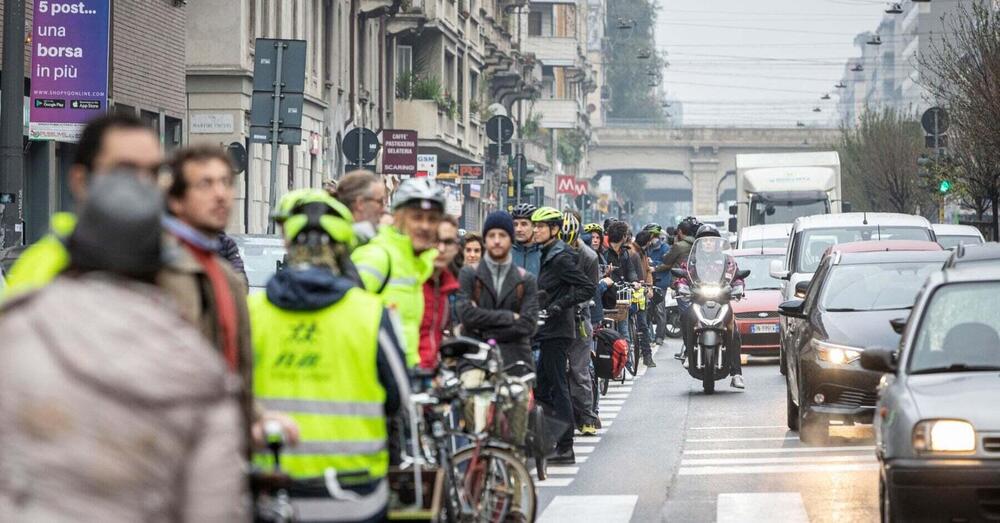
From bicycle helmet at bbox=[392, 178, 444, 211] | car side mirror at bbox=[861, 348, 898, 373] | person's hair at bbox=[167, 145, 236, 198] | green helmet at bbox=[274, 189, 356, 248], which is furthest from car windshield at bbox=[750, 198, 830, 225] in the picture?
person's hair at bbox=[167, 145, 236, 198]

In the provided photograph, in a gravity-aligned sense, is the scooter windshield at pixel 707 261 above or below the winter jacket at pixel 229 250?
below

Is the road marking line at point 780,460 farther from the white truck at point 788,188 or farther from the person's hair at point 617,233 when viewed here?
the white truck at point 788,188

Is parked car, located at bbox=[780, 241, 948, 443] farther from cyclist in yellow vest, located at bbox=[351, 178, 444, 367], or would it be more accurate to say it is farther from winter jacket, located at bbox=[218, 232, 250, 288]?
cyclist in yellow vest, located at bbox=[351, 178, 444, 367]

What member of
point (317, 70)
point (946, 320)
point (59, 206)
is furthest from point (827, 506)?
point (317, 70)

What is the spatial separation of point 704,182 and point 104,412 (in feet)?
407

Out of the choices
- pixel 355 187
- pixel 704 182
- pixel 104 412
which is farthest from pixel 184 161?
pixel 704 182

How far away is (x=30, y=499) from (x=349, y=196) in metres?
6.08

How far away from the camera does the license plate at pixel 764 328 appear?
95.6 feet

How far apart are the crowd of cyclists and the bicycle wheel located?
31 mm

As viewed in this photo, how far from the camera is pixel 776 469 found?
49.2 ft

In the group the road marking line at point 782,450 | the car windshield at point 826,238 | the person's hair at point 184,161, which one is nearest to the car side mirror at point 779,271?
the car windshield at point 826,238

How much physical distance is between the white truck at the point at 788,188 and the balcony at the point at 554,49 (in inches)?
2484

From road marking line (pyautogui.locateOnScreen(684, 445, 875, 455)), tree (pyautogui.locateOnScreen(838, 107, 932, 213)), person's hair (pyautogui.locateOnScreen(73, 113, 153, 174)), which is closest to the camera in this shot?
person's hair (pyautogui.locateOnScreen(73, 113, 153, 174))

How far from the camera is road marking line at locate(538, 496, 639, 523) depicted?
12.2 meters
